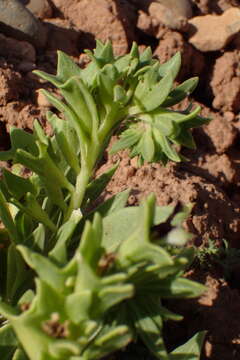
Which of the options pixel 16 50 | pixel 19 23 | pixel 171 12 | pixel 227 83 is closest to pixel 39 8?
pixel 19 23

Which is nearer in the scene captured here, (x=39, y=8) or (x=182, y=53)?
(x=39, y=8)

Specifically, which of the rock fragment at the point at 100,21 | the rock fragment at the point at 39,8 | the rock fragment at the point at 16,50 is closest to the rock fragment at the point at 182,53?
the rock fragment at the point at 100,21

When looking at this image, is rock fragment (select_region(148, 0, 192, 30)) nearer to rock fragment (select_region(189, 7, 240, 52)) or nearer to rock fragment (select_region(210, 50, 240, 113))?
rock fragment (select_region(189, 7, 240, 52))

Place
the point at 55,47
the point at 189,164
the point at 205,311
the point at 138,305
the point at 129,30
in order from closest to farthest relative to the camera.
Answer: the point at 138,305
the point at 205,311
the point at 189,164
the point at 55,47
the point at 129,30

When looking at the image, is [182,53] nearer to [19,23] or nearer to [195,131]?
[195,131]

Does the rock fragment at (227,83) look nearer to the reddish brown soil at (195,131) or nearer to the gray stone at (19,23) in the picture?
the reddish brown soil at (195,131)

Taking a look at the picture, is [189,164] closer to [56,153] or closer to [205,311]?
[205,311]

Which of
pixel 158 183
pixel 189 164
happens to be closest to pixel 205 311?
pixel 158 183
